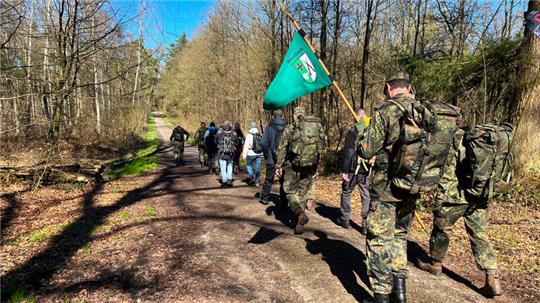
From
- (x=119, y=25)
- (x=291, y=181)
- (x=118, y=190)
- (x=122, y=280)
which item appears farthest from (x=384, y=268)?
(x=118, y=190)

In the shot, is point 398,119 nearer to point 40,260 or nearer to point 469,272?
point 469,272

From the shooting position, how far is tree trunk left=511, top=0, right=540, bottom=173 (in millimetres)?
6684

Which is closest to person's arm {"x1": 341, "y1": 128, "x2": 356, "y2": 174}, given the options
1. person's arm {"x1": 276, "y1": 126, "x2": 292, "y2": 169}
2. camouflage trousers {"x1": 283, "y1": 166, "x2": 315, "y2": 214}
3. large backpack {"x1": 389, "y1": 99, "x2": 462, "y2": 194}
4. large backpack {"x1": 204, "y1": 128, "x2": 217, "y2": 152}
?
camouflage trousers {"x1": 283, "y1": 166, "x2": 315, "y2": 214}

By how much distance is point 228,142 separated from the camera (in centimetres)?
937

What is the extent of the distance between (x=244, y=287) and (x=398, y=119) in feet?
8.22

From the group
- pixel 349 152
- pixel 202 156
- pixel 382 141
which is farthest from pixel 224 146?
pixel 382 141

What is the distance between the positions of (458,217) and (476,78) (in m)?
4.82

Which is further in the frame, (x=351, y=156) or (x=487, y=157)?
(x=351, y=156)

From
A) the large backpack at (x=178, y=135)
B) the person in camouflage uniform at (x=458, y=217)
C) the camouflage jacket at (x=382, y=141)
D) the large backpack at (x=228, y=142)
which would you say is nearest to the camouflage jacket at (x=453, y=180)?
the person in camouflage uniform at (x=458, y=217)

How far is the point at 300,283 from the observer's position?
152 inches

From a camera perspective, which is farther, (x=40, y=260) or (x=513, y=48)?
(x=513, y=48)

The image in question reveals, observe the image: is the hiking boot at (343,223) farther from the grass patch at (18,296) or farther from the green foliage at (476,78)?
the grass patch at (18,296)

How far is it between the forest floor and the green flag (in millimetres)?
2414

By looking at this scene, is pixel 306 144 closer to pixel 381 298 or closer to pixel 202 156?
pixel 381 298
